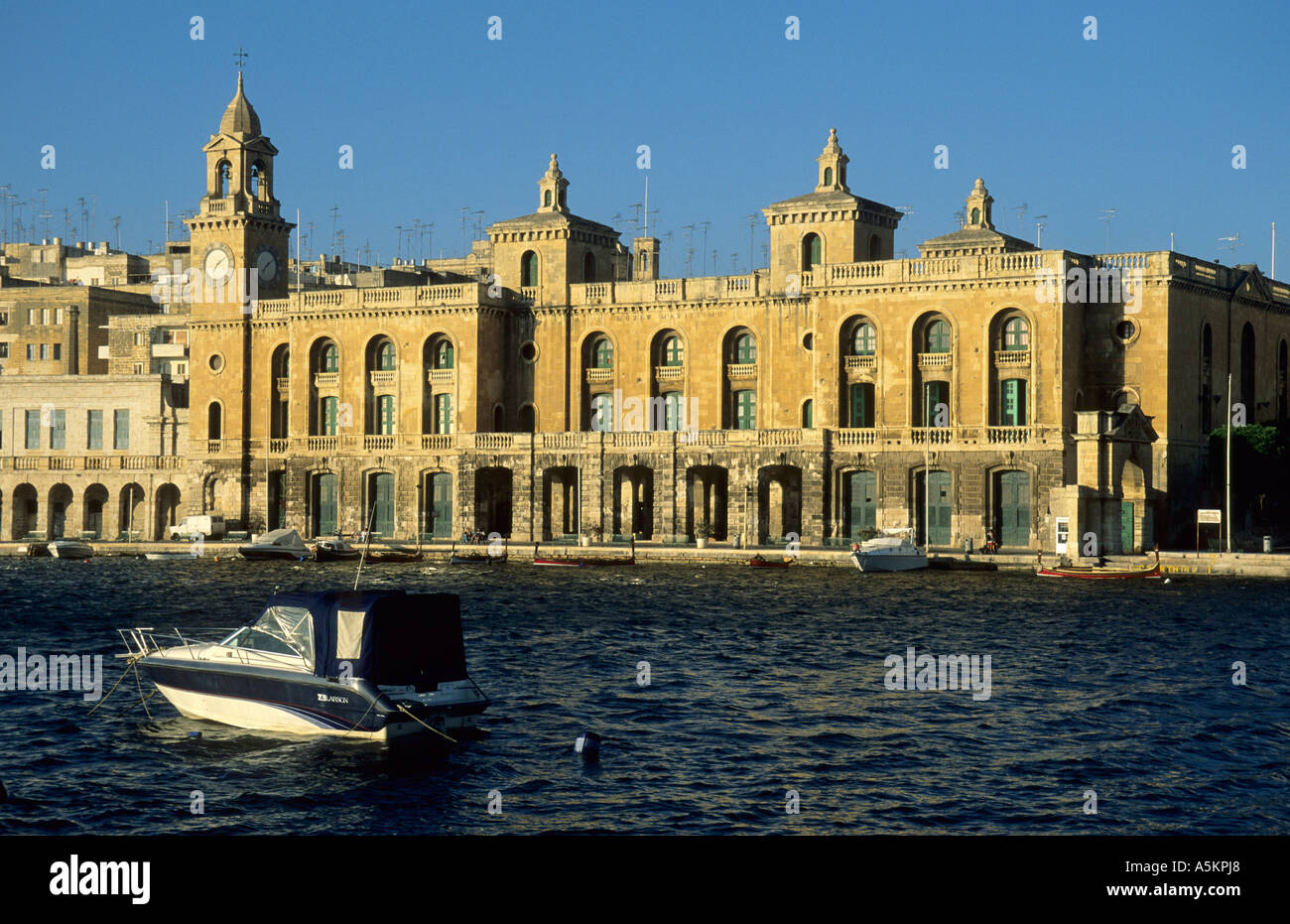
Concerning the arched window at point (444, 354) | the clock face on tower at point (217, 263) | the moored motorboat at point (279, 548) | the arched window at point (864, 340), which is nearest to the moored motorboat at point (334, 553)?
the moored motorboat at point (279, 548)


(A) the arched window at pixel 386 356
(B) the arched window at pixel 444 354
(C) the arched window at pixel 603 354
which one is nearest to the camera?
(B) the arched window at pixel 444 354

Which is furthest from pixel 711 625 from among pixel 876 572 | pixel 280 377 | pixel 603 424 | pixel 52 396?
pixel 52 396

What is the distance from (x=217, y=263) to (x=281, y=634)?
6828 cm

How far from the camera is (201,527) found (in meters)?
87.3

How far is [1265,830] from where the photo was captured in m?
21.3

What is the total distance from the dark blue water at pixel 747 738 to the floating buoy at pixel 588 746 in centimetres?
20

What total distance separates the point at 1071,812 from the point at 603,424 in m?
65.8

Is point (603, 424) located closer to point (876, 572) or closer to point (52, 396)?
point (876, 572)

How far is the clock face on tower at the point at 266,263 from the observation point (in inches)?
3611

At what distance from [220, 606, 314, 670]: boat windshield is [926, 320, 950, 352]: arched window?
52484 millimetres

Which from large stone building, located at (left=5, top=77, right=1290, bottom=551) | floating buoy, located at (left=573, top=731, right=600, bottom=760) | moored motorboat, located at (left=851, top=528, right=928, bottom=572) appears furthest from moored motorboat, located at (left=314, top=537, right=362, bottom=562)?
floating buoy, located at (left=573, top=731, right=600, bottom=760)

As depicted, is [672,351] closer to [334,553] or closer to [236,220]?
[334,553]
